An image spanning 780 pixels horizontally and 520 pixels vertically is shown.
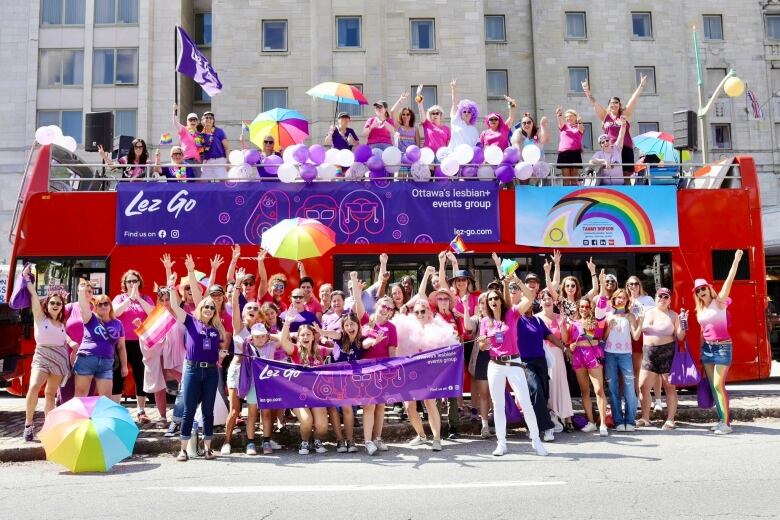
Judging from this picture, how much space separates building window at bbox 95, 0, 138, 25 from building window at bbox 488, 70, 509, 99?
1701cm

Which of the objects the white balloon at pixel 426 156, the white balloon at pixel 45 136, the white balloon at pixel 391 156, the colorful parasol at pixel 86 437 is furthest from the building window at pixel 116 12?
the colorful parasol at pixel 86 437

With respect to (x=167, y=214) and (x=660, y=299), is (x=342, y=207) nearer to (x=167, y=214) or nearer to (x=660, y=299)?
(x=167, y=214)

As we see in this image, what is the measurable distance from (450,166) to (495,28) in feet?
87.1

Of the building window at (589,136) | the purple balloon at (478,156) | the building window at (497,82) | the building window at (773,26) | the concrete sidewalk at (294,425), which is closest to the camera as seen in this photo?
the concrete sidewalk at (294,425)

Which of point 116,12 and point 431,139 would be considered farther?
point 116,12

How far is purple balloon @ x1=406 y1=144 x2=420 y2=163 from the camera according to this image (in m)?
10.7

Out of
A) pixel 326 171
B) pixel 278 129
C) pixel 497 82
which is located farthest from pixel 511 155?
pixel 497 82

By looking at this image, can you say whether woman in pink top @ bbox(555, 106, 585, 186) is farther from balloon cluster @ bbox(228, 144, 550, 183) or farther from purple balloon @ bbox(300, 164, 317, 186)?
purple balloon @ bbox(300, 164, 317, 186)

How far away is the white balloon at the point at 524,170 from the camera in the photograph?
35.0 feet

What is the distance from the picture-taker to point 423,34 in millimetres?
30422

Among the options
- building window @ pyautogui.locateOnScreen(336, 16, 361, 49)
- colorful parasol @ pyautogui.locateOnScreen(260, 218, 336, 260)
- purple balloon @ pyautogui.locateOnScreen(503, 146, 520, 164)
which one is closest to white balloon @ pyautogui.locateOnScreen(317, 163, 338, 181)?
colorful parasol @ pyautogui.locateOnScreen(260, 218, 336, 260)

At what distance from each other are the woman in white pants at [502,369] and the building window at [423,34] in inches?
968

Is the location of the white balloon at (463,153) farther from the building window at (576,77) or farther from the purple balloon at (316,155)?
the building window at (576,77)

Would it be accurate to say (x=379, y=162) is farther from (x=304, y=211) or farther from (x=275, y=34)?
(x=275, y=34)
